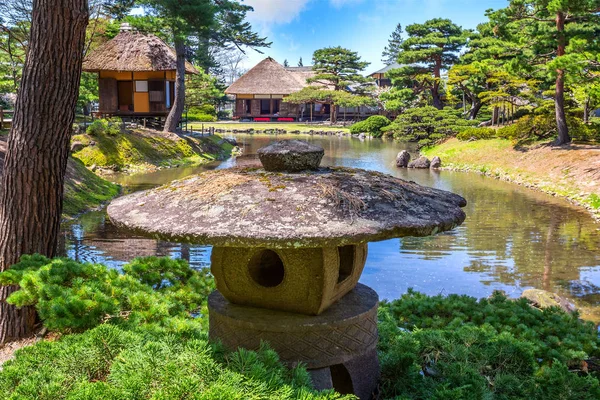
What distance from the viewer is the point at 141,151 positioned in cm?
2272

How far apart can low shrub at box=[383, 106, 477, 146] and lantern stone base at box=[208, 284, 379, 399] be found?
26412mm

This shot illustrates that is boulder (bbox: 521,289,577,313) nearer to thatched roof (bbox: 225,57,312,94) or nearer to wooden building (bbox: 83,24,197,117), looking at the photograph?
wooden building (bbox: 83,24,197,117)

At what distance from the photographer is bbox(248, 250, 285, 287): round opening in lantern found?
13.8 feet

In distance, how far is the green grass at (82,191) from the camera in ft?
44.4

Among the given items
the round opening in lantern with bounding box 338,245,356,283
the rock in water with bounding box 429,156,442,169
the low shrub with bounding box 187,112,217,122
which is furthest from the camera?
the low shrub with bounding box 187,112,217,122

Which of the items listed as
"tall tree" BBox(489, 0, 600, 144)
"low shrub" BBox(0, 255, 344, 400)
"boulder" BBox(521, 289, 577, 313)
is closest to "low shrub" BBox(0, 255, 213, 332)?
"low shrub" BBox(0, 255, 344, 400)

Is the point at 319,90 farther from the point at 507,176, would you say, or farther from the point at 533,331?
the point at 533,331

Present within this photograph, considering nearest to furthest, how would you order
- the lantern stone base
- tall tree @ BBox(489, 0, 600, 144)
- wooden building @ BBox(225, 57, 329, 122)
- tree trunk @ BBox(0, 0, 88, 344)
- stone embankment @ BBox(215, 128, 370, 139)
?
the lantern stone base
tree trunk @ BBox(0, 0, 88, 344)
tall tree @ BBox(489, 0, 600, 144)
stone embankment @ BBox(215, 128, 370, 139)
wooden building @ BBox(225, 57, 329, 122)

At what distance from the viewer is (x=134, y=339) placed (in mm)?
3768

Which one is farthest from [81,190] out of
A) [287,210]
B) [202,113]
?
[202,113]

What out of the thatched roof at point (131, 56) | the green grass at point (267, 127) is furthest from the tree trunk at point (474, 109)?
the thatched roof at point (131, 56)

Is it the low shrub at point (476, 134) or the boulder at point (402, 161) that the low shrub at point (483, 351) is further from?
the low shrub at point (476, 134)

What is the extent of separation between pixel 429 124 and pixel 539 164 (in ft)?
34.6

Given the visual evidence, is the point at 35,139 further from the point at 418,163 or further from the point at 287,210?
the point at 418,163
